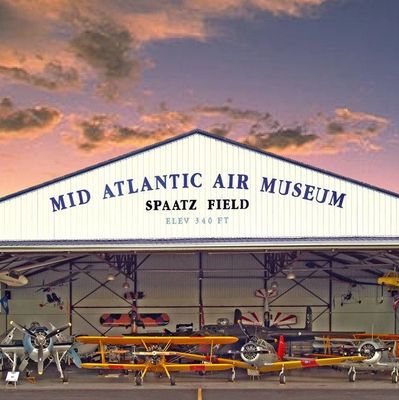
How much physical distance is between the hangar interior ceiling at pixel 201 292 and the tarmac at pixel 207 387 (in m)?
8.24

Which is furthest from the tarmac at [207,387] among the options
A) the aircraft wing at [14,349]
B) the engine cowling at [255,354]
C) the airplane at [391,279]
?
the airplane at [391,279]

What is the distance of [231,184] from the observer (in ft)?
88.1

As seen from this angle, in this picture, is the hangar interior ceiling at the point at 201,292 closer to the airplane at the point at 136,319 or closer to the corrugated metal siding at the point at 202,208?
the airplane at the point at 136,319

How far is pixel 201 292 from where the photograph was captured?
3819 centimetres

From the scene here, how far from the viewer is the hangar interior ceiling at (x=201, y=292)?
125 feet

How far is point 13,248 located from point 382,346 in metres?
16.1

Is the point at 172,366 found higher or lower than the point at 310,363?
lower

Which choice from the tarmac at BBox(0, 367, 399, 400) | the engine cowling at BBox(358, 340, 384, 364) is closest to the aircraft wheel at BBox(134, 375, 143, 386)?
the tarmac at BBox(0, 367, 399, 400)

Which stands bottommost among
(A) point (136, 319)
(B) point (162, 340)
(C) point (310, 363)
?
(C) point (310, 363)

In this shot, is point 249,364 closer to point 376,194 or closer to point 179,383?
point 179,383

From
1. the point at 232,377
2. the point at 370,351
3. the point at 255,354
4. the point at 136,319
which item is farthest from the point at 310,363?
the point at 136,319

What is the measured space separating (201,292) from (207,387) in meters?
12.3

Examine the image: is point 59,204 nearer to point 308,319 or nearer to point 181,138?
point 181,138

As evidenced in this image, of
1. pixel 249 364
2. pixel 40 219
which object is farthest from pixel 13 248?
pixel 249 364
